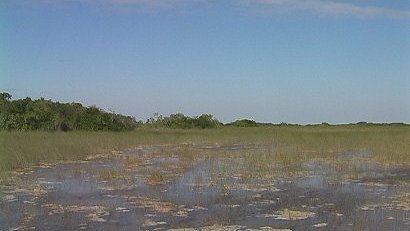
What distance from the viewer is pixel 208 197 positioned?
9430mm

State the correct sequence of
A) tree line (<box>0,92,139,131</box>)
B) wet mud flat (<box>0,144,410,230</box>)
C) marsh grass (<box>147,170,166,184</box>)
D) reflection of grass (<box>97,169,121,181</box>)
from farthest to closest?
tree line (<box>0,92,139,131</box>) < reflection of grass (<box>97,169,121,181</box>) < marsh grass (<box>147,170,166,184</box>) < wet mud flat (<box>0,144,410,230</box>)

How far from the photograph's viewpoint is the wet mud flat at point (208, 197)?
738 centimetres

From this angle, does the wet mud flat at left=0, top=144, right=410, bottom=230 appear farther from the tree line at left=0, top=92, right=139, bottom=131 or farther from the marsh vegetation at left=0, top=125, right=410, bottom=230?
the tree line at left=0, top=92, right=139, bottom=131

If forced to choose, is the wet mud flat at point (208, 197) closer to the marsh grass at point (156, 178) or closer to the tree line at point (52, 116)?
the marsh grass at point (156, 178)

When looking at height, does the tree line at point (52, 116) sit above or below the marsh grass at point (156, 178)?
above

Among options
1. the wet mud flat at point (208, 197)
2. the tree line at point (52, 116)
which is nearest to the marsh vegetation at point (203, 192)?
the wet mud flat at point (208, 197)

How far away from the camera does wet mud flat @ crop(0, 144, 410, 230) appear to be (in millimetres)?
7383

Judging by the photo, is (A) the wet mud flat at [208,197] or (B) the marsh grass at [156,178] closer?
(A) the wet mud flat at [208,197]

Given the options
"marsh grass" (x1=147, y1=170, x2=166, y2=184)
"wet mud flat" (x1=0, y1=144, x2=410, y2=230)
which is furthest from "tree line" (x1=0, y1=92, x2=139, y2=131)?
"marsh grass" (x1=147, y1=170, x2=166, y2=184)

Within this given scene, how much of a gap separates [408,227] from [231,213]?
2388 mm

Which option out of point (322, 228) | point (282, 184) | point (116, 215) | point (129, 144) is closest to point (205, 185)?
point (282, 184)

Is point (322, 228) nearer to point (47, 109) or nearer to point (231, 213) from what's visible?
point (231, 213)

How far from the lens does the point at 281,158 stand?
16969 millimetres

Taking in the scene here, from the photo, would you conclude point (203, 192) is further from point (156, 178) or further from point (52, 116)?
point (52, 116)
